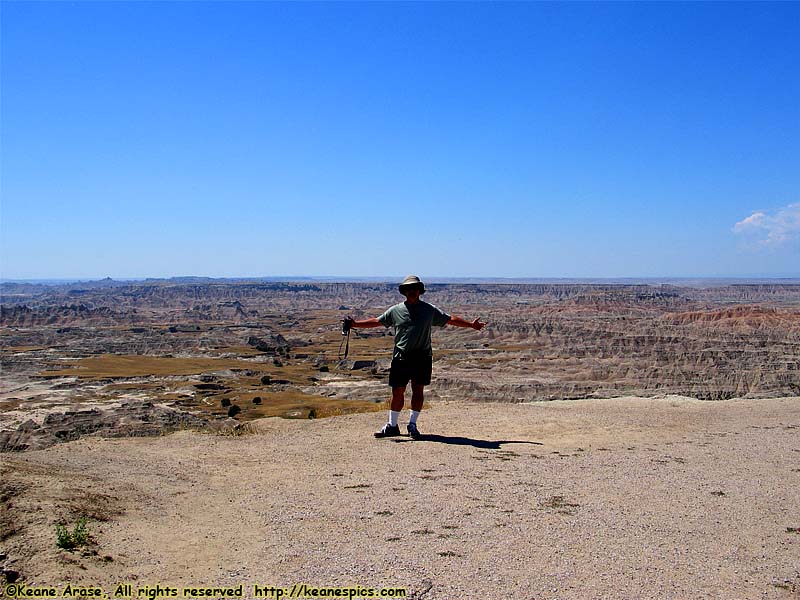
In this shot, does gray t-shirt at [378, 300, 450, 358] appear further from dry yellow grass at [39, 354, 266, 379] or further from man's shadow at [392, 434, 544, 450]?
dry yellow grass at [39, 354, 266, 379]

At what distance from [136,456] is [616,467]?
22.6 ft

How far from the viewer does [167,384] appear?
198ft

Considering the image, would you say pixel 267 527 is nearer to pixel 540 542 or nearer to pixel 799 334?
pixel 540 542

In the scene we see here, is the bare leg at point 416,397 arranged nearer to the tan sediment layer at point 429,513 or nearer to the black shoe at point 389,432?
the black shoe at point 389,432

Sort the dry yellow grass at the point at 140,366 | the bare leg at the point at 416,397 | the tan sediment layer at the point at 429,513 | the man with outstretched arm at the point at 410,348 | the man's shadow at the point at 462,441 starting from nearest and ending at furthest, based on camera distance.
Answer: the tan sediment layer at the point at 429,513 → the man's shadow at the point at 462,441 → the man with outstretched arm at the point at 410,348 → the bare leg at the point at 416,397 → the dry yellow grass at the point at 140,366

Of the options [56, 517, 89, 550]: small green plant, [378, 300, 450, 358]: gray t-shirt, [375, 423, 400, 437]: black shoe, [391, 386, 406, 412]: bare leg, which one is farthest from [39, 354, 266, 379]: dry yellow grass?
[56, 517, 89, 550]: small green plant

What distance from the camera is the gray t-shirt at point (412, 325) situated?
36.0ft

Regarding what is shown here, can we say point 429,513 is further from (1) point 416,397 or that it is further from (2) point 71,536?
(1) point 416,397

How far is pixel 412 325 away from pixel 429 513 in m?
4.46

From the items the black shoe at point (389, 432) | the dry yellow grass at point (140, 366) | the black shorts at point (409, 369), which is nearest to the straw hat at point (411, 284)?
the black shorts at point (409, 369)

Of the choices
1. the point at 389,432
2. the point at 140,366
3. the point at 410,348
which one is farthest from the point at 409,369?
the point at 140,366

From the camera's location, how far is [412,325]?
11.0 metres

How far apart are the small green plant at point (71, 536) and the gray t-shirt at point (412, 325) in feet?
19.6

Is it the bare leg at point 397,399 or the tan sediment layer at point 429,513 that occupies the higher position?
the bare leg at point 397,399
